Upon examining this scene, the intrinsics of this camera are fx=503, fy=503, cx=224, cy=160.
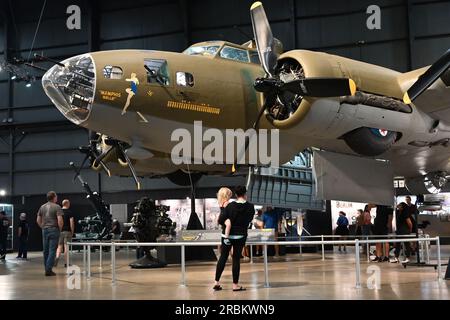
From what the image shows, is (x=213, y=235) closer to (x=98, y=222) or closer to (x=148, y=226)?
(x=148, y=226)

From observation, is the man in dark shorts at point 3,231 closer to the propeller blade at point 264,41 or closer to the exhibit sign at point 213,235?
the exhibit sign at point 213,235

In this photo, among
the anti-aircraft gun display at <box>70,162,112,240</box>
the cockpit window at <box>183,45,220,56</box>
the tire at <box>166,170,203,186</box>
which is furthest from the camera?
the anti-aircraft gun display at <box>70,162,112,240</box>

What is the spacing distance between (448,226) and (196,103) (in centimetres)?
819

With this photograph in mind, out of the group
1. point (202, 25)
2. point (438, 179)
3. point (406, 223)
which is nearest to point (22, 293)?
point (406, 223)

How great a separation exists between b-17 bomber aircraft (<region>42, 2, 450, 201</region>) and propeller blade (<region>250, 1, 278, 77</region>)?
21 millimetres

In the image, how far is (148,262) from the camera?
14.2 metres

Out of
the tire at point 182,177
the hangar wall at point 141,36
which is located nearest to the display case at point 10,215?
the hangar wall at point 141,36

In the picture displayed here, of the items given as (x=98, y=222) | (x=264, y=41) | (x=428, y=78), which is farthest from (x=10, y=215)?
(x=428, y=78)

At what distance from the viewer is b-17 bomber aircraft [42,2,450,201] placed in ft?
32.3

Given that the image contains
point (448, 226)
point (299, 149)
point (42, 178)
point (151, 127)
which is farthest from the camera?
point (42, 178)

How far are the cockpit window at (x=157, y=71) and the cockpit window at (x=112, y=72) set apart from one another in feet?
1.94

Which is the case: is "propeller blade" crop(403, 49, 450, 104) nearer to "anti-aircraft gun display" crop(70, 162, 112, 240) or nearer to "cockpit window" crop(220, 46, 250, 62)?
"cockpit window" crop(220, 46, 250, 62)

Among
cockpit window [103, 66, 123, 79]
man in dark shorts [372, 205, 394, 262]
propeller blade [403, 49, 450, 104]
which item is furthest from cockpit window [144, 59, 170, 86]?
man in dark shorts [372, 205, 394, 262]
